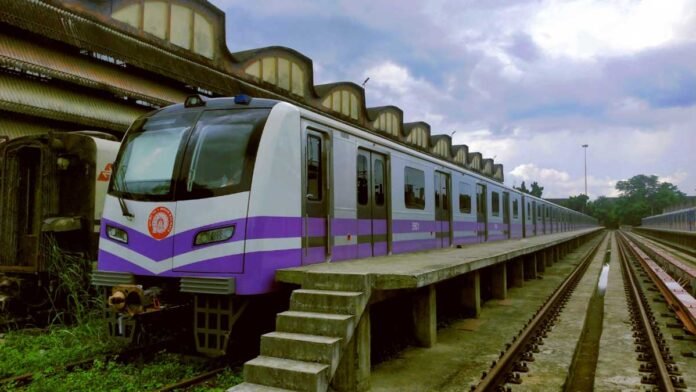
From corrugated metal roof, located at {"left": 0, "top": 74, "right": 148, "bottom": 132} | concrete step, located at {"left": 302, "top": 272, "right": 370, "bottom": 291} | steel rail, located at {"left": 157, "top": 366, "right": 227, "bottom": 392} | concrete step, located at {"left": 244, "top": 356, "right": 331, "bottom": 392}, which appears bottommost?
steel rail, located at {"left": 157, "top": 366, "right": 227, "bottom": 392}

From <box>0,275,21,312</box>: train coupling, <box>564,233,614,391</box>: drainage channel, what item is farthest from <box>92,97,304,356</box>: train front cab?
<box>564,233,614,391</box>: drainage channel

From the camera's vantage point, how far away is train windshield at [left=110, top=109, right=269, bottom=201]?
524 cm

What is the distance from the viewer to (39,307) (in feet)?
26.3

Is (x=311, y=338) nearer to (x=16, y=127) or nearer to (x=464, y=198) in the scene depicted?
(x=464, y=198)

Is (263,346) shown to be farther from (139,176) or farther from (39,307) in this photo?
(39,307)

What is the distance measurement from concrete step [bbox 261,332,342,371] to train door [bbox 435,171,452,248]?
6.70 meters

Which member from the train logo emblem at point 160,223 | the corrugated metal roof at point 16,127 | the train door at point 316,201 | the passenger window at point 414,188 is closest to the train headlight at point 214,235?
the train logo emblem at point 160,223

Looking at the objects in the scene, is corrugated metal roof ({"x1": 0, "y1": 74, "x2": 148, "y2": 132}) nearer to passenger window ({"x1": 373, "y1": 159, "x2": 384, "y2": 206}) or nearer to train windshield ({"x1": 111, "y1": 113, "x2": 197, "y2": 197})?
train windshield ({"x1": 111, "y1": 113, "x2": 197, "y2": 197})

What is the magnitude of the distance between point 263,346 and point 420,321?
304 cm

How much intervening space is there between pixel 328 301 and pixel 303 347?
570 mm

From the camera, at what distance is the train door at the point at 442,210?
1069 cm

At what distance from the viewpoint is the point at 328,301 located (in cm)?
467

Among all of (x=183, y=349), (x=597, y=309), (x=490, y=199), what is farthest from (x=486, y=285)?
(x=183, y=349)

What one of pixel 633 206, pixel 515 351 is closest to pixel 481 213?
pixel 515 351
